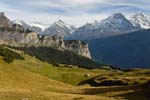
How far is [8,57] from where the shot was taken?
112250mm

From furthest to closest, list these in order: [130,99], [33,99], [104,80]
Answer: [104,80] < [130,99] < [33,99]

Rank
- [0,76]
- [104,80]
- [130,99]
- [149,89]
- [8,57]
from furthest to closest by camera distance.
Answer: [104,80], [8,57], [0,76], [149,89], [130,99]

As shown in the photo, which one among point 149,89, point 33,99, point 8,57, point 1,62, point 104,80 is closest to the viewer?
point 33,99

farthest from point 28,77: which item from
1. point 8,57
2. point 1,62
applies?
point 8,57

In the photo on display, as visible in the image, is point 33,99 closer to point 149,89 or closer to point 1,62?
point 149,89

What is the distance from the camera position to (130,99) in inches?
2319

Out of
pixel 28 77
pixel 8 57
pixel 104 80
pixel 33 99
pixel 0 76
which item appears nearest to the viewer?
pixel 33 99

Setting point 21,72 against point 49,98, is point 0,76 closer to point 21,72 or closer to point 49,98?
point 21,72

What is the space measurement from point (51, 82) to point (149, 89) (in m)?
31.4

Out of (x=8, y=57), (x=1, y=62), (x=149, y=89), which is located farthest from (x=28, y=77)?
(x=149, y=89)

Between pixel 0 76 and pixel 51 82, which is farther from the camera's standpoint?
pixel 51 82

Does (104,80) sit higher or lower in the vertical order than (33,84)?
lower

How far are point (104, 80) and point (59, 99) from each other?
117113 millimetres

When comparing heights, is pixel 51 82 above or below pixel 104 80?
above
